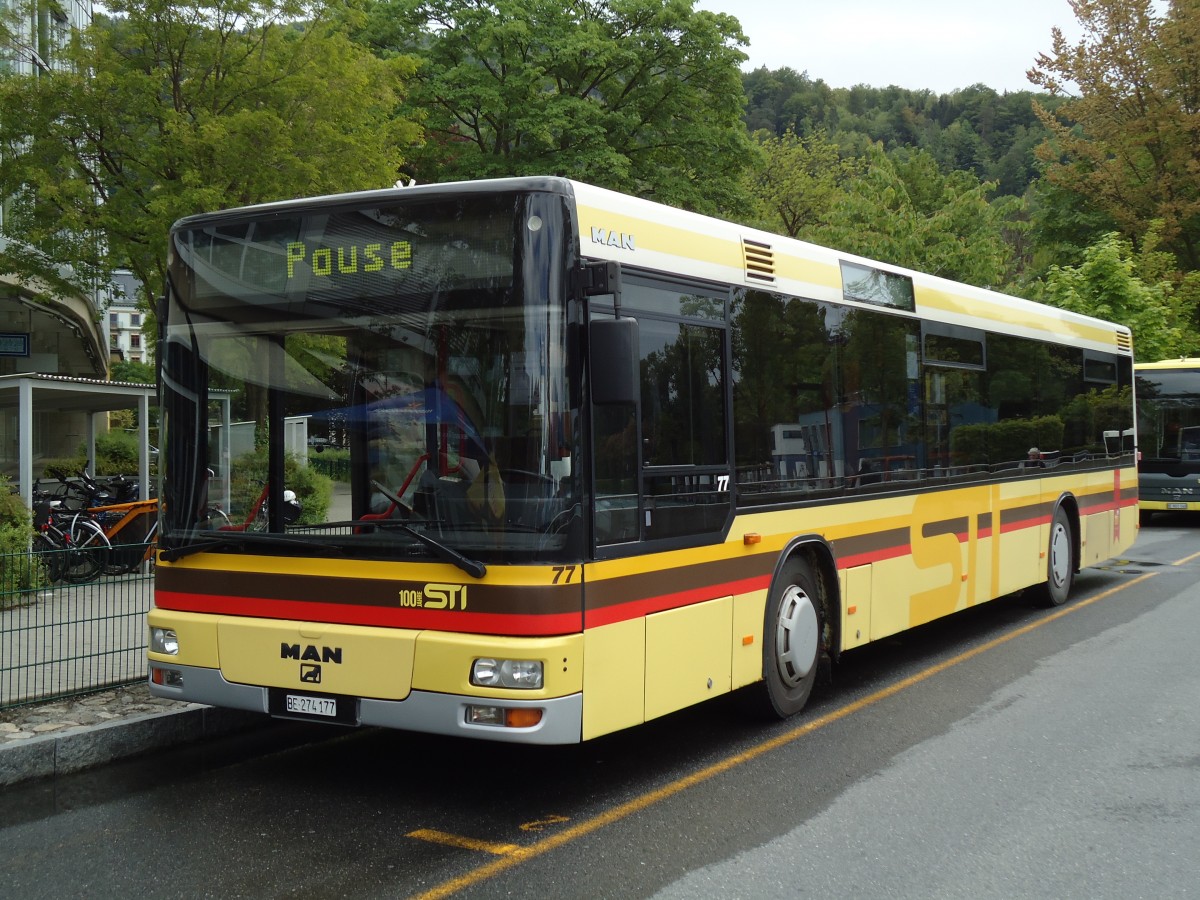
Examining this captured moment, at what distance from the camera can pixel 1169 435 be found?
2362 cm

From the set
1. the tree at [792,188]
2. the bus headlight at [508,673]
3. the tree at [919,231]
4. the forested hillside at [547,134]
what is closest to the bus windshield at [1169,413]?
the forested hillside at [547,134]

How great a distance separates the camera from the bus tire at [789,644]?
7117mm

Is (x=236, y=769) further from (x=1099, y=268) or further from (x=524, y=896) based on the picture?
(x=1099, y=268)

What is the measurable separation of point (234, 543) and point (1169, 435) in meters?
22.0

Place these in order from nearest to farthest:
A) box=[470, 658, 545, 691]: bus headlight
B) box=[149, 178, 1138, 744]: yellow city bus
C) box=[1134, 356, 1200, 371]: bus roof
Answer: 1. box=[470, 658, 545, 691]: bus headlight
2. box=[149, 178, 1138, 744]: yellow city bus
3. box=[1134, 356, 1200, 371]: bus roof

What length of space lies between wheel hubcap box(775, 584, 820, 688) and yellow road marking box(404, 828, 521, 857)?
257 centimetres

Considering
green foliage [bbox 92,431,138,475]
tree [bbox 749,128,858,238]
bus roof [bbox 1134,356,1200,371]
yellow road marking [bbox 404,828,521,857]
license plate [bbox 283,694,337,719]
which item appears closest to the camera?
yellow road marking [bbox 404,828,521,857]

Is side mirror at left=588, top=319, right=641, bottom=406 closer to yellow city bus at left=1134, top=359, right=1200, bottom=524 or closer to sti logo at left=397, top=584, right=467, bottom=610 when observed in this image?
sti logo at left=397, top=584, right=467, bottom=610

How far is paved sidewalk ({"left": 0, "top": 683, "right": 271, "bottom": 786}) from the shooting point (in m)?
6.25

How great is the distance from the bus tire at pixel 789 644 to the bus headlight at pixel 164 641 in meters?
3.26

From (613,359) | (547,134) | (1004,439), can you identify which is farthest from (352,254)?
(547,134)

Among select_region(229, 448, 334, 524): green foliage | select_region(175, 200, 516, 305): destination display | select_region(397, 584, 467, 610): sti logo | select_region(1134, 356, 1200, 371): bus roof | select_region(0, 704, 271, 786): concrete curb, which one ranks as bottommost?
select_region(0, 704, 271, 786): concrete curb

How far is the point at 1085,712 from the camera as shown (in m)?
7.63

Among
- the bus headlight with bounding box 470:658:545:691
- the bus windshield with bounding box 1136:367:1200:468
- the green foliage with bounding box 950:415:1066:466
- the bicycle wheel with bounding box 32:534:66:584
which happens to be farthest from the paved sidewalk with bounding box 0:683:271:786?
the bus windshield with bounding box 1136:367:1200:468
